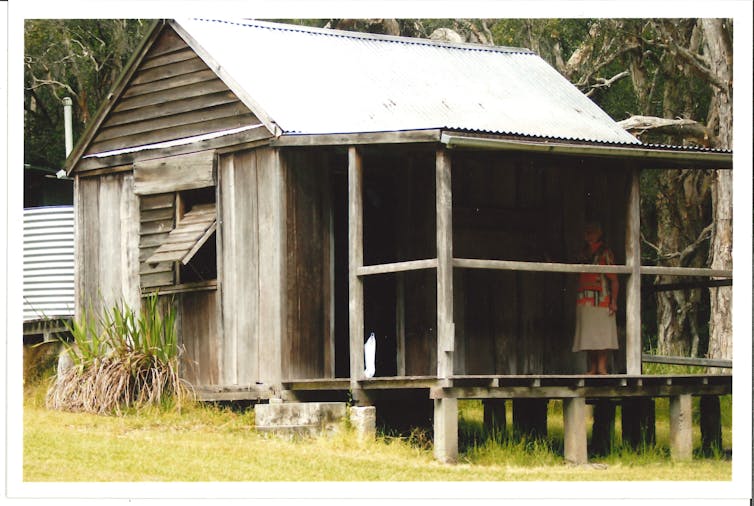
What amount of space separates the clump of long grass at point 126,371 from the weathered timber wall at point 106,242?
1048mm

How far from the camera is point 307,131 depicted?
17781 millimetres

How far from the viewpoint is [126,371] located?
60.7 feet

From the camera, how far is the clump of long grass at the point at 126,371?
1842cm

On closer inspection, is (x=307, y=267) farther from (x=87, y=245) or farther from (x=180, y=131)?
(x=87, y=245)

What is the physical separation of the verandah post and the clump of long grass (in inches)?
140

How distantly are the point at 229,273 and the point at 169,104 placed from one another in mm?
2523

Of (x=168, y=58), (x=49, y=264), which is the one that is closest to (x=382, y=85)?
(x=168, y=58)

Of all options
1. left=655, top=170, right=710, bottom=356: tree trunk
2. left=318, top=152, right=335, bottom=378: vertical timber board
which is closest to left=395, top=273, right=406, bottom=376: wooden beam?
left=318, top=152, right=335, bottom=378: vertical timber board

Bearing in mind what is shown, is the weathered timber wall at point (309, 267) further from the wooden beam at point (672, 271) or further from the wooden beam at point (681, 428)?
the wooden beam at point (681, 428)

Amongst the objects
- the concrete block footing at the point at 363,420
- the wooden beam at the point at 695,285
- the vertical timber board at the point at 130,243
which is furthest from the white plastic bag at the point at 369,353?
the wooden beam at the point at 695,285

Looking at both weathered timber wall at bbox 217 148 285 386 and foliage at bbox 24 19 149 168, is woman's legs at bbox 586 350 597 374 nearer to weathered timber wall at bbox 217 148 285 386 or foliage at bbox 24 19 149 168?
weathered timber wall at bbox 217 148 285 386

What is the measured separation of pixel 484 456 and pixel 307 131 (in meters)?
4.14

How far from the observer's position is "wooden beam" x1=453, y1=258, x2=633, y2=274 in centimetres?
1650
